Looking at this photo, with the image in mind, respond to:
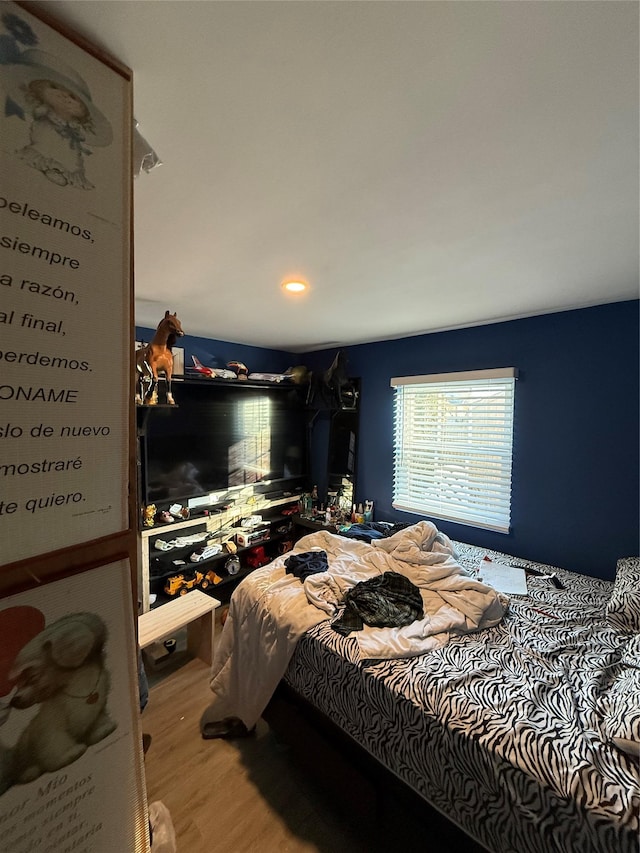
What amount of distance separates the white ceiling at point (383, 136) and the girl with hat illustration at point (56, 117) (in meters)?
0.14

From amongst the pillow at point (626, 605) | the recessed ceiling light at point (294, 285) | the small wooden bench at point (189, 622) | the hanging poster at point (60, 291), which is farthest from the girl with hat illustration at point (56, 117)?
the pillow at point (626, 605)

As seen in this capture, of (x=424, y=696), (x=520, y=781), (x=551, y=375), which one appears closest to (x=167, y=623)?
(x=424, y=696)

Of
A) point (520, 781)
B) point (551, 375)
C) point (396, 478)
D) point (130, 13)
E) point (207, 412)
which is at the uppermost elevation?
point (130, 13)

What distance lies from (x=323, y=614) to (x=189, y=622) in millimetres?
1114

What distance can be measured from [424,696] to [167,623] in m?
1.56

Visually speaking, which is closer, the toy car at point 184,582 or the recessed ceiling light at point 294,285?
the recessed ceiling light at point 294,285

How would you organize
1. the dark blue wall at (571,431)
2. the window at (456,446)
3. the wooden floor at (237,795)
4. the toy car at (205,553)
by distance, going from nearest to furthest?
the wooden floor at (237,795) < the dark blue wall at (571,431) < the window at (456,446) < the toy car at (205,553)

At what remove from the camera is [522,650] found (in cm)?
145

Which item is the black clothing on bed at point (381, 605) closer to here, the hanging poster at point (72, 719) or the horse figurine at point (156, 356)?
the hanging poster at point (72, 719)

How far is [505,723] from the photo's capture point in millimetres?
1077

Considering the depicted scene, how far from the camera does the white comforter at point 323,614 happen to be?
4.99ft

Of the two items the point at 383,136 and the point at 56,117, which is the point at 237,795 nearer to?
the point at 56,117

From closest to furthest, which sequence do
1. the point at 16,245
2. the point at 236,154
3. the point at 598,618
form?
the point at 16,245
the point at 236,154
the point at 598,618

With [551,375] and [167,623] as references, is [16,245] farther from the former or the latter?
[551,375]
